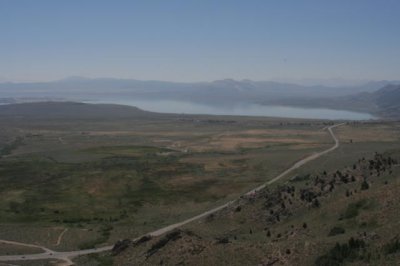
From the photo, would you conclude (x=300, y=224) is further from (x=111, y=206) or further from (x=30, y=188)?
(x=30, y=188)

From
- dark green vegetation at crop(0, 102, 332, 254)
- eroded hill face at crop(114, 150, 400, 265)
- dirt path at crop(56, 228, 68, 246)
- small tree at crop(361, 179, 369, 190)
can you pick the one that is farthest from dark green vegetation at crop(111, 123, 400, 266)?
dirt path at crop(56, 228, 68, 246)

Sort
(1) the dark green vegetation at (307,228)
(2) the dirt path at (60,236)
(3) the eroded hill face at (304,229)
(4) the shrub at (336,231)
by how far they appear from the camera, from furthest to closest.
Answer: (2) the dirt path at (60,236) → (4) the shrub at (336,231) → (3) the eroded hill face at (304,229) → (1) the dark green vegetation at (307,228)

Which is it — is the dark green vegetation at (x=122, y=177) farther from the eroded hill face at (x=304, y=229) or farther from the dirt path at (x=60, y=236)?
the eroded hill face at (x=304, y=229)

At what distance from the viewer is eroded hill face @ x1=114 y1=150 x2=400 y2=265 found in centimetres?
3064

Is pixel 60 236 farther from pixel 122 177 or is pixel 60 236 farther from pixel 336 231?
pixel 122 177

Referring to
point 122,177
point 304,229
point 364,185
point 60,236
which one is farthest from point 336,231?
point 122,177

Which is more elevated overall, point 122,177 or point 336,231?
point 336,231

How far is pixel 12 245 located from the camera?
167 ft

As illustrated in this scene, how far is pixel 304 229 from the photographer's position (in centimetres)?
4134

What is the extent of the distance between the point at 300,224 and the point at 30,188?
52.8 meters

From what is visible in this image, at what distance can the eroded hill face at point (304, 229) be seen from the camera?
30.6 m

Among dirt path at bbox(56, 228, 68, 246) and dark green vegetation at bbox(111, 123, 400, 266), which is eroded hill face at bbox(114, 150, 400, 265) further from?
dirt path at bbox(56, 228, 68, 246)

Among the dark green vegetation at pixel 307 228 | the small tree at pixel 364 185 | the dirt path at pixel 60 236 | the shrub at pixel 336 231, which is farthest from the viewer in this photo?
the dirt path at pixel 60 236

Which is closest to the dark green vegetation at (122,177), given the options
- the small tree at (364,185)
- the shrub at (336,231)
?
the small tree at (364,185)
